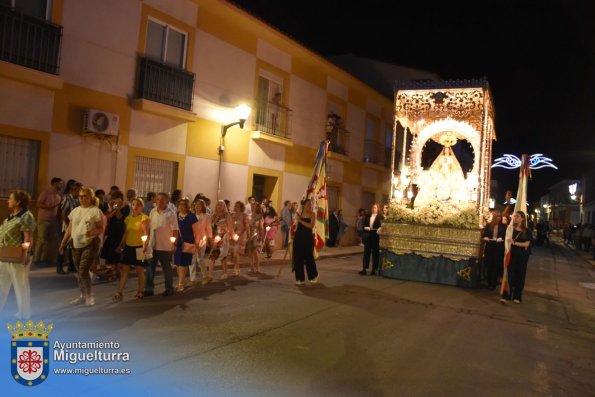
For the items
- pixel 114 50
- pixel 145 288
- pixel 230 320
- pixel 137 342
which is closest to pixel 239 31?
pixel 114 50

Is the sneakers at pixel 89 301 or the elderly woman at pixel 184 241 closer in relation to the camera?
the sneakers at pixel 89 301

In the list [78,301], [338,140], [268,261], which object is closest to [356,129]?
[338,140]

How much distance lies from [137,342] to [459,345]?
3.93 metres

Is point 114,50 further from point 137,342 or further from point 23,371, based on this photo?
point 23,371

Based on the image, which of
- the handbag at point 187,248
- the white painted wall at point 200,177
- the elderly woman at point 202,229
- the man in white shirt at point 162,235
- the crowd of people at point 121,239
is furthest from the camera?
the white painted wall at point 200,177

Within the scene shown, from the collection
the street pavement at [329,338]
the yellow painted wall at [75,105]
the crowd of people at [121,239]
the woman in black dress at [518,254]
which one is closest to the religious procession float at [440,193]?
the street pavement at [329,338]

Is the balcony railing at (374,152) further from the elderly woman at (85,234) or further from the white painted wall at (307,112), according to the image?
the elderly woman at (85,234)

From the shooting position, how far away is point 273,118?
17.4 meters

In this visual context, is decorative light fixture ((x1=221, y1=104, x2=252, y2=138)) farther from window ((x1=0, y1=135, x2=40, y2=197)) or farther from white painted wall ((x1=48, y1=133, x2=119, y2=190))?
window ((x1=0, y1=135, x2=40, y2=197))

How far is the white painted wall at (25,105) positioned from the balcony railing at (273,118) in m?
7.22

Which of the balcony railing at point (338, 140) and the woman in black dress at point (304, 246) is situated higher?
the balcony railing at point (338, 140)

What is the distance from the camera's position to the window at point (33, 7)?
9992 mm

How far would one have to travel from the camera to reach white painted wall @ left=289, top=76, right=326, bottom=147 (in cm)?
1867

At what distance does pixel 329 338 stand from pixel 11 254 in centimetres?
401
